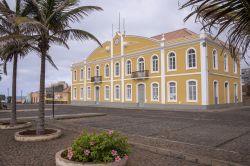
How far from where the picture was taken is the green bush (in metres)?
4.20

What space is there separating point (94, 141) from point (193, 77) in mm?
20943

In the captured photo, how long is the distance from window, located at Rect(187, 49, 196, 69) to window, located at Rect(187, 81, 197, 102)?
1.72 m

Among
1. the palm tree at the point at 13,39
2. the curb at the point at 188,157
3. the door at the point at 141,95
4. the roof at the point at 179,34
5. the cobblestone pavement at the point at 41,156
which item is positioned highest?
the roof at the point at 179,34

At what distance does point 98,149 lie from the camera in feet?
13.9

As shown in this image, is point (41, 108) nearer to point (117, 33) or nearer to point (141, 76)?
point (141, 76)

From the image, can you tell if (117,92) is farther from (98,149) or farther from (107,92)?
(98,149)

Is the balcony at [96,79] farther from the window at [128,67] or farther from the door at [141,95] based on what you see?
the door at [141,95]

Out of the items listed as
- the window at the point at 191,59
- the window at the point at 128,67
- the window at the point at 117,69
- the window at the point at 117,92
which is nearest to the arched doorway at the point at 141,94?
the window at the point at 128,67

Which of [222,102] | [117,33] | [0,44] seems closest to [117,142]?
[0,44]

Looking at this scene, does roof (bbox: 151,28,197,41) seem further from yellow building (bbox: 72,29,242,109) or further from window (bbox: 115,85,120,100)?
window (bbox: 115,85,120,100)

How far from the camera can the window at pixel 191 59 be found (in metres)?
23.9

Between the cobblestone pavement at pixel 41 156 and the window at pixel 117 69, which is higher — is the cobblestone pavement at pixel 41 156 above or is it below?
below

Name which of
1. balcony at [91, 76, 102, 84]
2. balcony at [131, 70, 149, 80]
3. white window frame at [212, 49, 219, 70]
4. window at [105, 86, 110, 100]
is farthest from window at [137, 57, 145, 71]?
white window frame at [212, 49, 219, 70]

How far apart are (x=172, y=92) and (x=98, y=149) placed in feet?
72.6
